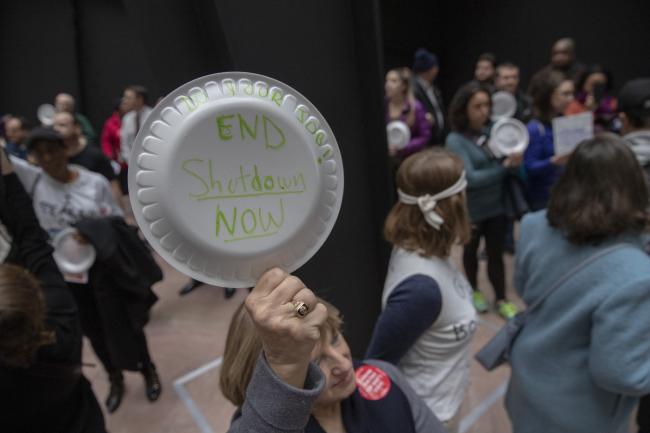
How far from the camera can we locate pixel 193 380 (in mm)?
2496

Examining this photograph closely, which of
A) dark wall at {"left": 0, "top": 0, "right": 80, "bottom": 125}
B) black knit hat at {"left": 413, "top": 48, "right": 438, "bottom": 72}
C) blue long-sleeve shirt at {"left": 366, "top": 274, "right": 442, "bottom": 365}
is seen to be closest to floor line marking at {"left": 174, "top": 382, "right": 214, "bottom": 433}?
blue long-sleeve shirt at {"left": 366, "top": 274, "right": 442, "bottom": 365}

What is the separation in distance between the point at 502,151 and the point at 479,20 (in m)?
6.10

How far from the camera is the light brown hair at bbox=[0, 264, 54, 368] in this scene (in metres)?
0.96

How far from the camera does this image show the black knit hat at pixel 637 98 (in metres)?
1.79

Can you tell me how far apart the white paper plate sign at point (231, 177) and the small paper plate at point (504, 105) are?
118 inches

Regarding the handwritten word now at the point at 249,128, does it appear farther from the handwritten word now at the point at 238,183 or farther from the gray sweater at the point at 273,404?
the gray sweater at the point at 273,404

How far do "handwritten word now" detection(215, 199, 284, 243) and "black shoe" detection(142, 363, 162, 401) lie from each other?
7.35 feet

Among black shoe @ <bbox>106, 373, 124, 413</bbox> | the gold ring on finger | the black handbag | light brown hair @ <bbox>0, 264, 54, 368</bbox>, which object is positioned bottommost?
black shoe @ <bbox>106, 373, 124, 413</bbox>

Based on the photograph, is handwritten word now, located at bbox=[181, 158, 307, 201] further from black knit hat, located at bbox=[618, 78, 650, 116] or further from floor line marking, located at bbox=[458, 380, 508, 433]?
black knit hat, located at bbox=[618, 78, 650, 116]

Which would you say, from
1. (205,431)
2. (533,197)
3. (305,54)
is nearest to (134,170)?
(305,54)

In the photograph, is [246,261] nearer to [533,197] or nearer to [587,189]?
[587,189]

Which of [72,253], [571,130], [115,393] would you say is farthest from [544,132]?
[115,393]

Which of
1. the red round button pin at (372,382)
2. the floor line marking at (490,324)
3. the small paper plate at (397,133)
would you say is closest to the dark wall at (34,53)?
the small paper plate at (397,133)

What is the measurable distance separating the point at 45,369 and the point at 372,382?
90 centimetres
